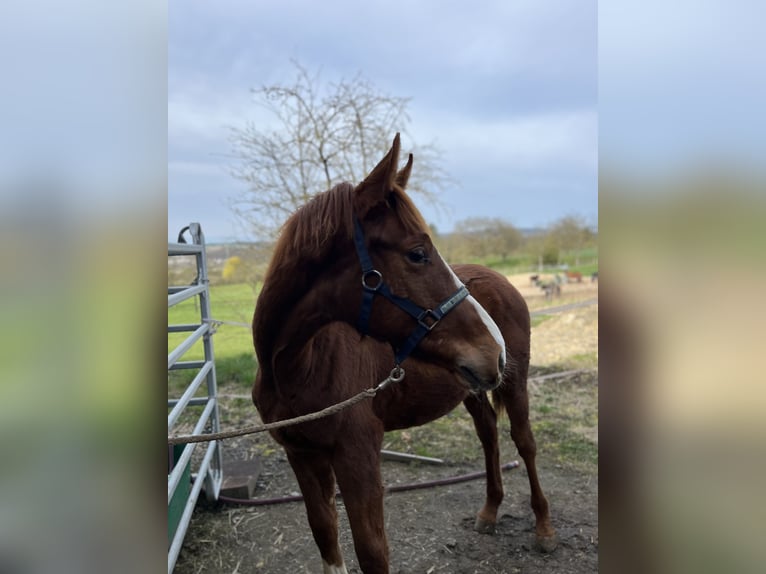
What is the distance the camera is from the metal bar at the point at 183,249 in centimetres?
275

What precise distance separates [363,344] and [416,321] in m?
0.60

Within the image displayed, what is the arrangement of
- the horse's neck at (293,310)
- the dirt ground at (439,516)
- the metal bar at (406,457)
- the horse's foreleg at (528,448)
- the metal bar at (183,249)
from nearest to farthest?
the horse's neck at (293,310) < the metal bar at (183,249) < the dirt ground at (439,516) < the horse's foreleg at (528,448) < the metal bar at (406,457)

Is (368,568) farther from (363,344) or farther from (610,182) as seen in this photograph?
(610,182)

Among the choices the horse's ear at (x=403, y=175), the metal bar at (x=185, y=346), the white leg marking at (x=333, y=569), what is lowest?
the white leg marking at (x=333, y=569)

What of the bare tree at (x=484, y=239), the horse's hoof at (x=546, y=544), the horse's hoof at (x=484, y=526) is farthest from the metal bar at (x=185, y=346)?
the bare tree at (x=484, y=239)

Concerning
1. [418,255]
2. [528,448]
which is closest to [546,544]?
[528,448]

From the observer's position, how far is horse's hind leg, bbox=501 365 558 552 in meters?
3.11

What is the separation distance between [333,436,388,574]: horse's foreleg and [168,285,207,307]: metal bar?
1.23m

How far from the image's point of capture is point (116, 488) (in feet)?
1.94

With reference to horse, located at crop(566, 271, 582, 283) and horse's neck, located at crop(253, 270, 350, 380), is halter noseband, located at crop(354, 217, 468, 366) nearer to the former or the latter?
horse's neck, located at crop(253, 270, 350, 380)

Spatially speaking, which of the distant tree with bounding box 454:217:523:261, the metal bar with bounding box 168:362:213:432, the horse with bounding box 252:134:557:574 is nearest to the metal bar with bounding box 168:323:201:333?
the metal bar with bounding box 168:362:213:432

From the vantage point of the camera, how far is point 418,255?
171 centimetres

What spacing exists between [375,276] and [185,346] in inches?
62.0

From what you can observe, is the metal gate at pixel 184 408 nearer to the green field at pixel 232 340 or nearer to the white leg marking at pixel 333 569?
the white leg marking at pixel 333 569
